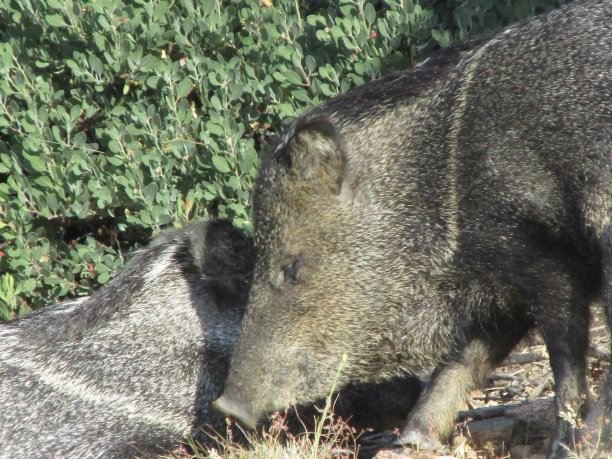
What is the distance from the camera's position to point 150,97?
4773mm

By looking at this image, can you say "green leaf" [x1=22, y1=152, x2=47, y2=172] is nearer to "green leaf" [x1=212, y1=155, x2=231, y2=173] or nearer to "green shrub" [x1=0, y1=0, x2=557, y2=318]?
"green shrub" [x1=0, y1=0, x2=557, y2=318]

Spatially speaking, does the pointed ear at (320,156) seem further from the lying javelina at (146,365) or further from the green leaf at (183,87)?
the green leaf at (183,87)

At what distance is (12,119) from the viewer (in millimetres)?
4887

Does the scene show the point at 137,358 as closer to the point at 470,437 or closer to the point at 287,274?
the point at 287,274

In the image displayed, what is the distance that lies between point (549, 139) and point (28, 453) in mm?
2481

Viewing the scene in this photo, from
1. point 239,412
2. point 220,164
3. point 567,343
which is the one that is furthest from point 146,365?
point 567,343

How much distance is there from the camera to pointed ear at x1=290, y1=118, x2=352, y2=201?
3146 millimetres

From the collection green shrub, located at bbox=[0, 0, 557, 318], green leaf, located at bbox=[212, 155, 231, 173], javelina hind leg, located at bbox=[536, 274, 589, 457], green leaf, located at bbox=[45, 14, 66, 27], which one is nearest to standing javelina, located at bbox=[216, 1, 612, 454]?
javelina hind leg, located at bbox=[536, 274, 589, 457]

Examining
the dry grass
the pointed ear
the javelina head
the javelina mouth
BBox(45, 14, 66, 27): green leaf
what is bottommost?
the dry grass

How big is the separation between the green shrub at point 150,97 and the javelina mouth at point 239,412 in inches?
56.8

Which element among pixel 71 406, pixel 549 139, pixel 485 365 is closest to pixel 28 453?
pixel 71 406

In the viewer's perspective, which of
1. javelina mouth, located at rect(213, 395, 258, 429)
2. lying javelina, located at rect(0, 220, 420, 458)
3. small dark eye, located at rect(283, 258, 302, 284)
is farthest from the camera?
lying javelina, located at rect(0, 220, 420, 458)

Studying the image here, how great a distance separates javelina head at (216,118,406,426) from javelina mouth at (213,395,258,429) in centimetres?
1

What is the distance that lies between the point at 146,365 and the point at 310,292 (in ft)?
3.31
